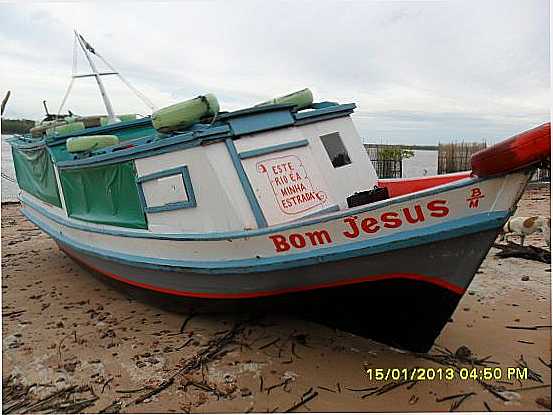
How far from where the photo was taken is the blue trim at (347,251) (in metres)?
2.71

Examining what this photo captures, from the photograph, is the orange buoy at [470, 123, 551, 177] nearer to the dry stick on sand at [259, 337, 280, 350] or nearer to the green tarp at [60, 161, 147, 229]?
the dry stick on sand at [259, 337, 280, 350]

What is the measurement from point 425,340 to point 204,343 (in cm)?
178

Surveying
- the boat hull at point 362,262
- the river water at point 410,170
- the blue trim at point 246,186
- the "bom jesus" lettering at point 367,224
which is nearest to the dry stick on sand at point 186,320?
the boat hull at point 362,262

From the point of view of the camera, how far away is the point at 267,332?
3973 mm

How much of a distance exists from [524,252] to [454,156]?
25.7ft

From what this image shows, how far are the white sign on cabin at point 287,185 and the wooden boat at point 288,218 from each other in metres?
0.01

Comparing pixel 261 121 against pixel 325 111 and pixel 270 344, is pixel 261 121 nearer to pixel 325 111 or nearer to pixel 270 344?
pixel 325 111

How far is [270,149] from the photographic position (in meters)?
3.80

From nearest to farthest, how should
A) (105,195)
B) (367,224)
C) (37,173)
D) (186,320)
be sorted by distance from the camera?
1. (367,224)
2. (186,320)
3. (105,195)
4. (37,173)

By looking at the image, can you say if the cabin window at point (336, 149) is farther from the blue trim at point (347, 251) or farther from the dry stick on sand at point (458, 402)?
the dry stick on sand at point (458, 402)

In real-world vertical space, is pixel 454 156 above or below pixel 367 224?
below

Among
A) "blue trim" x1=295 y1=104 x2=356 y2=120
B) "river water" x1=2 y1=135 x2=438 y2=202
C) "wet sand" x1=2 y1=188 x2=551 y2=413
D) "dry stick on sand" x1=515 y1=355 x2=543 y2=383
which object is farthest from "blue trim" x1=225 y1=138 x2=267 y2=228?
"river water" x1=2 y1=135 x2=438 y2=202

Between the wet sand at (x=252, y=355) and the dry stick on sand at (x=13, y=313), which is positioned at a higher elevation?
the dry stick on sand at (x=13, y=313)

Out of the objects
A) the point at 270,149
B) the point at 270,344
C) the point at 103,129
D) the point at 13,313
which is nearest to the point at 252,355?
the point at 270,344
